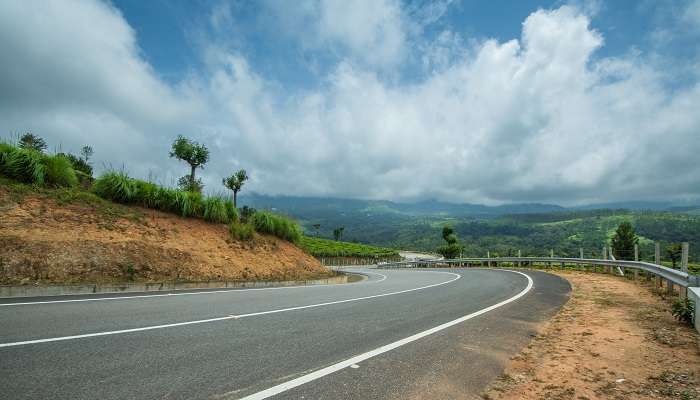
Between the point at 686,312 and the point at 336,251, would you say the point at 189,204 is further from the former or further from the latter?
the point at 336,251

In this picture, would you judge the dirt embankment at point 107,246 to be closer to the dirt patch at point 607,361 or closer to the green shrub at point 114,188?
the green shrub at point 114,188

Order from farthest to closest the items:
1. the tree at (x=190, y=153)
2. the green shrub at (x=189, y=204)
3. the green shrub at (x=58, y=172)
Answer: the tree at (x=190, y=153) → the green shrub at (x=189, y=204) → the green shrub at (x=58, y=172)

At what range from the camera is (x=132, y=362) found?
3.79 metres

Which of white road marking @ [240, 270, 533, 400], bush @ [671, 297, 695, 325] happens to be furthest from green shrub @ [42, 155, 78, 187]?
bush @ [671, 297, 695, 325]

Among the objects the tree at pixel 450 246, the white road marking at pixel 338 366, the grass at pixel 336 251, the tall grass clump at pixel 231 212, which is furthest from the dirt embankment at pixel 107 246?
the tree at pixel 450 246

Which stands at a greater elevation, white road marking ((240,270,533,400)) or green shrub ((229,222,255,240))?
green shrub ((229,222,255,240))

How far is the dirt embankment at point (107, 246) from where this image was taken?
9.41m

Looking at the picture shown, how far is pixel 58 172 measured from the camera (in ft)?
43.3

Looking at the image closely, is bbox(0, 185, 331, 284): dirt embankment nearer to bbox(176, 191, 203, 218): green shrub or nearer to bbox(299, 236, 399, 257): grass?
bbox(176, 191, 203, 218): green shrub

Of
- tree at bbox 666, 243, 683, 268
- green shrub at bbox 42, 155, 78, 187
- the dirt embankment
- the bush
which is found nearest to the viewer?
the bush

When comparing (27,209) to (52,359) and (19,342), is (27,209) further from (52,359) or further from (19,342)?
(52,359)

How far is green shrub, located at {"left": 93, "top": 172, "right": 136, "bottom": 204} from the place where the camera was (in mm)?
13922

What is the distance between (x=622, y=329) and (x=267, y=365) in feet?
20.1

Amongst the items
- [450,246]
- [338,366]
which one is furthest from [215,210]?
[450,246]
